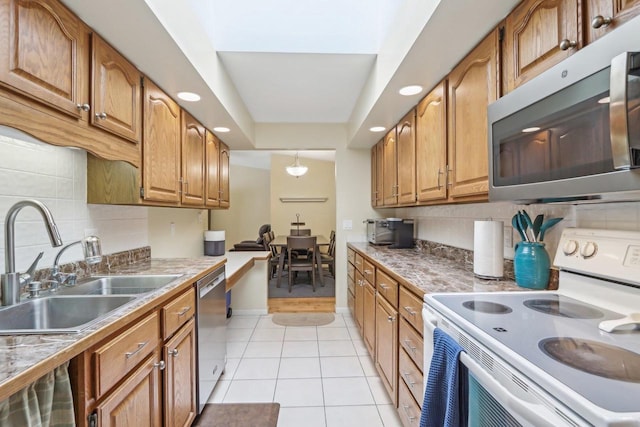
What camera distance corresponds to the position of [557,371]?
2.12ft

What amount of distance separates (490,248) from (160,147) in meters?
2.04

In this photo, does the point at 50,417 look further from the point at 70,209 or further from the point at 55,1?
the point at 55,1

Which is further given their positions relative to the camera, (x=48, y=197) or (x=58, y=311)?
(x=48, y=197)

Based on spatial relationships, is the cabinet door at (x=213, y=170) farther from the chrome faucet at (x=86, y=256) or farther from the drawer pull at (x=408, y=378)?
the drawer pull at (x=408, y=378)

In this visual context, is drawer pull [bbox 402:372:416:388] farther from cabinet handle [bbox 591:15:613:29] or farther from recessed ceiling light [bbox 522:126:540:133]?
cabinet handle [bbox 591:15:613:29]

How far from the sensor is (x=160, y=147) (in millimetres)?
1988

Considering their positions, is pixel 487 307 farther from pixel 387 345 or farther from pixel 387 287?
pixel 387 345

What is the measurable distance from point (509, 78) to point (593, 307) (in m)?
0.93

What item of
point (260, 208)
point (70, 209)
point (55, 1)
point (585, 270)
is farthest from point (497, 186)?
point (260, 208)

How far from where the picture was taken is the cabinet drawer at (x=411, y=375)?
1.40 m

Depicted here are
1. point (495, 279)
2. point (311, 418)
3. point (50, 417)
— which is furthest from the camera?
point (311, 418)

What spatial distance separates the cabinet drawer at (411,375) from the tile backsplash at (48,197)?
1.80 metres

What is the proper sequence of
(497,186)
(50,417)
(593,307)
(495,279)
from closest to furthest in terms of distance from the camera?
(50,417) → (593,307) → (497,186) → (495,279)

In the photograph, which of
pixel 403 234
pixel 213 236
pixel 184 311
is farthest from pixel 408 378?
pixel 213 236
